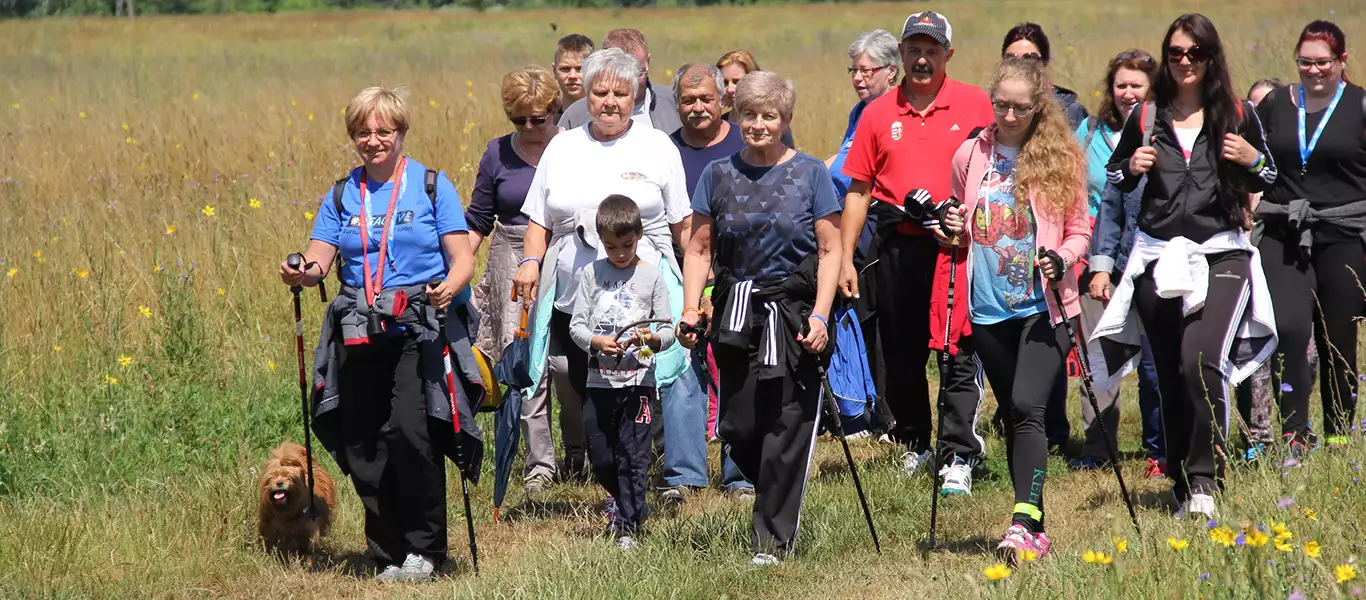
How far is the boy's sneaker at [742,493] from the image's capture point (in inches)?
258

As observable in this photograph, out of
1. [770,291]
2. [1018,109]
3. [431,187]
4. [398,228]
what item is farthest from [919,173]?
[398,228]

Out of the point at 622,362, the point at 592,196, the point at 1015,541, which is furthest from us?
the point at 592,196

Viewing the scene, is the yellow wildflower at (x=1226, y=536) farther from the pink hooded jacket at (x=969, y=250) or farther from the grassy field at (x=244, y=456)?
the pink hooded jacket at (x=969, y=250)

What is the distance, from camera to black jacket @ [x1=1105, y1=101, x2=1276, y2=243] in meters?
5.44

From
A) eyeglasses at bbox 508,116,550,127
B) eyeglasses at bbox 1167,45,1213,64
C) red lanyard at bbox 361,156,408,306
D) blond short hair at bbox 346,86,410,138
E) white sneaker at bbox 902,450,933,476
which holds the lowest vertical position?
white sneaker at bbox 902,450,933,476

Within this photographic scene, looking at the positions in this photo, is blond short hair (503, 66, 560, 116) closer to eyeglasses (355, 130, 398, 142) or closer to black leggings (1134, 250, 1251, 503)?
eyeglasses (355, 130, 398, 142)

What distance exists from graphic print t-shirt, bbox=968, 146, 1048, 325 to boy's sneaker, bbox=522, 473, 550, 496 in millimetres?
2441

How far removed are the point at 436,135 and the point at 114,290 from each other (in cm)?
456

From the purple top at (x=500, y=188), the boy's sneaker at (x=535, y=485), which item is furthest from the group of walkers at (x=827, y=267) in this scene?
the boy's sneaker at (x=535, y=485)

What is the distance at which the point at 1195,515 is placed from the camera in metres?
5.46

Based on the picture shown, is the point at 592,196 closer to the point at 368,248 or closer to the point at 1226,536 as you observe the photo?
the point at 368,248

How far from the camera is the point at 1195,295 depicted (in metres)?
5.41

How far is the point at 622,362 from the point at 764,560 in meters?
0.97

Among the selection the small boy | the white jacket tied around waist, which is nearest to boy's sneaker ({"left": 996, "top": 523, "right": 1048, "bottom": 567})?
the white jacket tied around waist
